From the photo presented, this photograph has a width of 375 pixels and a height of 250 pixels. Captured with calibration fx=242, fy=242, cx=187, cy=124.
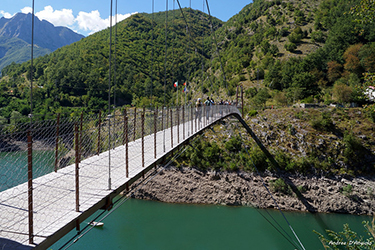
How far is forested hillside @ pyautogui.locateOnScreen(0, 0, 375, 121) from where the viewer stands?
27.3m

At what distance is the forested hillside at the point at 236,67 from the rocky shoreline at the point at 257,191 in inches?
383

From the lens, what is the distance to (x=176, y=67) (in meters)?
39.9

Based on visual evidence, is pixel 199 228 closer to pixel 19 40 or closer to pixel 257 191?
pixel 257 191

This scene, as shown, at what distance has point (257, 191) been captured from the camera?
14438mm

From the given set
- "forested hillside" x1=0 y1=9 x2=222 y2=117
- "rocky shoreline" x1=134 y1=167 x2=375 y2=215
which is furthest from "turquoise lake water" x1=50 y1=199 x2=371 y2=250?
"forested hillside" x1=0 y1=9 x2=222 y2=117

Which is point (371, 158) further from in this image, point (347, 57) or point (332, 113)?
point (347, 57)

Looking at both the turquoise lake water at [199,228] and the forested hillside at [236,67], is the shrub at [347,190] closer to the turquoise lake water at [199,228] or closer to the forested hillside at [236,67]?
the turquoise lake water at [199,228]

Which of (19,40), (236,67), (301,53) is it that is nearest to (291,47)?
(301,53)

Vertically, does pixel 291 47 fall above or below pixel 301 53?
above

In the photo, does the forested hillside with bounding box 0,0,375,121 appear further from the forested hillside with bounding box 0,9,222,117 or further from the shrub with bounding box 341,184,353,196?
the shrub with bounding box 341,184,353,196

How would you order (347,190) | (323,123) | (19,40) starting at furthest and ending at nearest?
(19,40)
(323,123)
(347,190)

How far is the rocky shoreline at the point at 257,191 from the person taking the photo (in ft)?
45.0

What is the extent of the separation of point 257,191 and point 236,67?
30.6 m

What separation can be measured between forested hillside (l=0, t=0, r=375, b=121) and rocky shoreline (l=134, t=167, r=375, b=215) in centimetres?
973
